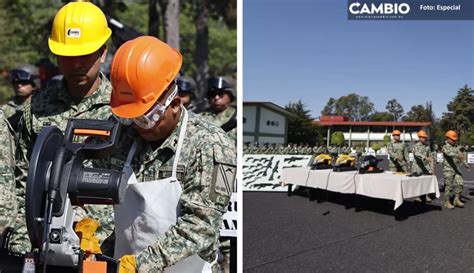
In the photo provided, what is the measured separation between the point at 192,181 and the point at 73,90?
2.91 feet

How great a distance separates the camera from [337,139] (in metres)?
3.11

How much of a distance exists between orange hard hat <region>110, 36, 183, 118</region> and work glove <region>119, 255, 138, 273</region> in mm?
416

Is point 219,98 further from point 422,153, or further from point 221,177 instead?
point 221,177

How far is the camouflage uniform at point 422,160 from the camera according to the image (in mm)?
3104

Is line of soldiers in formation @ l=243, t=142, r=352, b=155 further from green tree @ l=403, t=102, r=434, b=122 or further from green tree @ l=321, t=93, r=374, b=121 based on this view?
green tree @ l=403, t=102, r=434, b=122

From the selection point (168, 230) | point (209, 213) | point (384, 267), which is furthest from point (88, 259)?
point (384, 267)

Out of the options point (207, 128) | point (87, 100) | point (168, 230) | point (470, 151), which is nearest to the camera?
point (168, 230)

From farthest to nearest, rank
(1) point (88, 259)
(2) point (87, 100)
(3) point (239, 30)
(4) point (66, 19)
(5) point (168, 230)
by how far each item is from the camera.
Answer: (3) point (239, 30)
(2) point (87, 100)
(4) point (66, 19)
(5) point (168, 230)
(1) point (88, 259)

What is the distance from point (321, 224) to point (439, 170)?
28.0 inches

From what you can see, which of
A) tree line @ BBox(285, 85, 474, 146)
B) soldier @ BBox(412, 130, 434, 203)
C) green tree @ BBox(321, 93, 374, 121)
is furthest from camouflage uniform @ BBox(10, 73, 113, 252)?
soldier @ BBox(412, 130, 434, 203)

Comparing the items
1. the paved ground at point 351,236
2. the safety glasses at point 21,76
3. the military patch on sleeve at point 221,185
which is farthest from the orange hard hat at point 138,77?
the safety glasses at point 21,76

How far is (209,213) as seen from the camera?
5.55 feet

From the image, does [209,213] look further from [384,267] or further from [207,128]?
[384,267]

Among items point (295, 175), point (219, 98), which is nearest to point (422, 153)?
point (295, 175)
